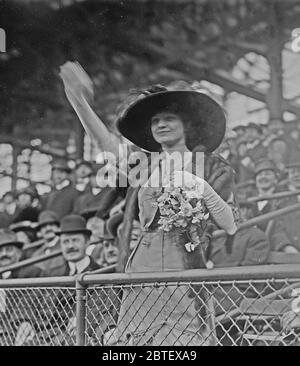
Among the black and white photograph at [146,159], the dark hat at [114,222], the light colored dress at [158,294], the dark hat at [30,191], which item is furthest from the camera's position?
the dark hat at [30,191]

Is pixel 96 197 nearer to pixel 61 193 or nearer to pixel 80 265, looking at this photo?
pixel 61 193

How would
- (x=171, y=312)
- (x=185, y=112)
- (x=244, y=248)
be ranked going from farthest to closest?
(x=185, y=112) < (x=244, y=248) < (x=171, y=312)

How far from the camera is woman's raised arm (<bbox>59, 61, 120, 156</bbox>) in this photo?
140 inches

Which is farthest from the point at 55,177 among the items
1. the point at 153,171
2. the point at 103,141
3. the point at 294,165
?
the point at 294,165

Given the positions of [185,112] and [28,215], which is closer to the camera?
[185,112]

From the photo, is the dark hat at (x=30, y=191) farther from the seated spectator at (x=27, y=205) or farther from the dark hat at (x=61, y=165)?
the dark hat at (x=61, y=165)

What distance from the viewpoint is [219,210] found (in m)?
3.20

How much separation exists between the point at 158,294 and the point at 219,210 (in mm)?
587

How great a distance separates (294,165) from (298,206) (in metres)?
0.21

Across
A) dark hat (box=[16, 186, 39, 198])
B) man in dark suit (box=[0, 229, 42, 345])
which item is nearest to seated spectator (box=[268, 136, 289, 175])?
dark hat (box=[16, 186, 39, 198])

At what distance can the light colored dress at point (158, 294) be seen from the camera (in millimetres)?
2742

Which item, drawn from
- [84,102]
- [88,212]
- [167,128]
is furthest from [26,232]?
[167,128]

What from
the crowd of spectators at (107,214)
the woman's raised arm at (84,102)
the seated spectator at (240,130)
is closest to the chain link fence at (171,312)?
the crowd of spectators at (107,214)

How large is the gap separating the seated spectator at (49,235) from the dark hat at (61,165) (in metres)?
0.28
